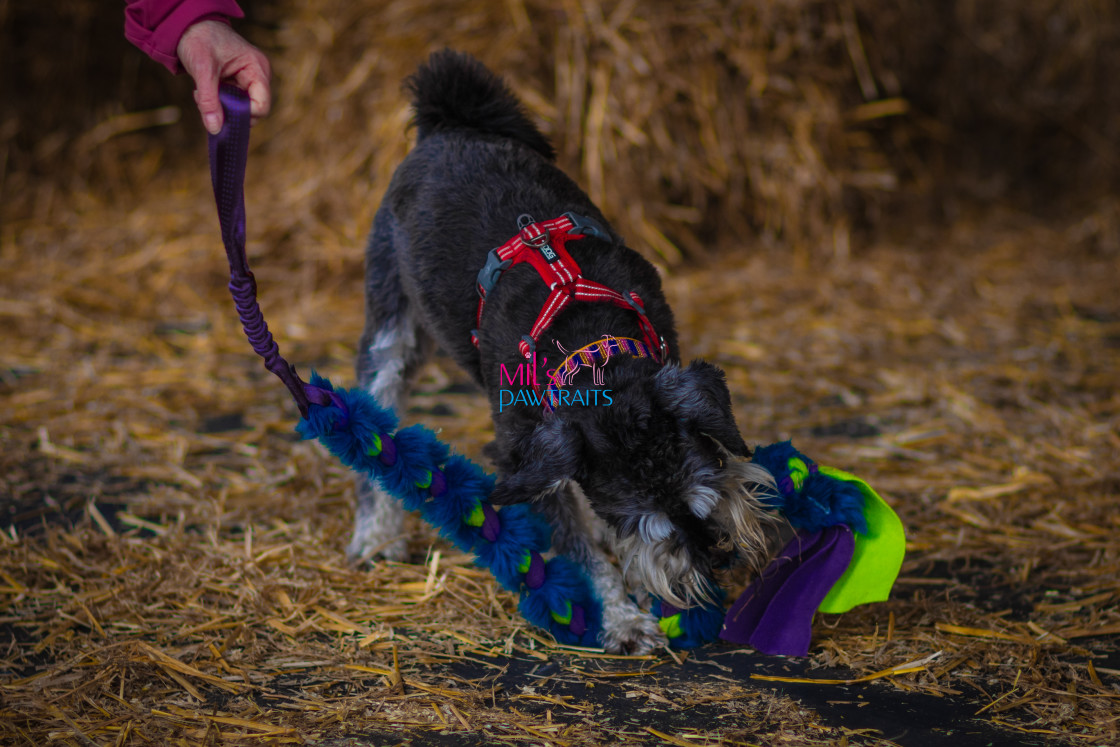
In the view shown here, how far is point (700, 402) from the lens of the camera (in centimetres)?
272

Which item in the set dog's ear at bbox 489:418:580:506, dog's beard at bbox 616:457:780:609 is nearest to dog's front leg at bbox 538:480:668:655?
dog's beard at bbox 616:457:780:609

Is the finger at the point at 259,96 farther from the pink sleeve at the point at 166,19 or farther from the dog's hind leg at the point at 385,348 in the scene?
the dog's hind leg at the point at 385,348

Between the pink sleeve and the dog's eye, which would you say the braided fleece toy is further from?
the pink sleeve

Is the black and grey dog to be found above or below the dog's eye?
above

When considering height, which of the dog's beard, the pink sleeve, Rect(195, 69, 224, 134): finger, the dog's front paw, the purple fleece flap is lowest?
the dog's front paw

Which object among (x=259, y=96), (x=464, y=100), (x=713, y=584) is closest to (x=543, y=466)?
(x=713, y=584)

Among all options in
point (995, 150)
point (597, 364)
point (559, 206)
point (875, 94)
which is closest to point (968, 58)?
point (995, 150)

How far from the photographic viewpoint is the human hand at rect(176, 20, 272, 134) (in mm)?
2438

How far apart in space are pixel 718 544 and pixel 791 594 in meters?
0.35

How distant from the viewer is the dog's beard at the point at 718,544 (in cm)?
272

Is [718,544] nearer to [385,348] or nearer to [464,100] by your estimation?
[385,348]

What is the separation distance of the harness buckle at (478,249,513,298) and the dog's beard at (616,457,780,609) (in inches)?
38.9

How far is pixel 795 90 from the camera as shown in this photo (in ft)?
24.9
